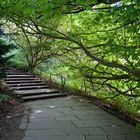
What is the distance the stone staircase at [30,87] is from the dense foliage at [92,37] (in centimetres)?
141

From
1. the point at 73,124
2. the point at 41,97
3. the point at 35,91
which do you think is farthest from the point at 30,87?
the point at 73,124

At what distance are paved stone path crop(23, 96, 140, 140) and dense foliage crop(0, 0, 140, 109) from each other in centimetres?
97

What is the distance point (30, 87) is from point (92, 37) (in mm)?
5390

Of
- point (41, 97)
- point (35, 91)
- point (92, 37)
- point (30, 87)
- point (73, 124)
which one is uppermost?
point (92, 37)

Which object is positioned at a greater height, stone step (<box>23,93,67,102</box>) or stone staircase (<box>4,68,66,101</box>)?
stone staircase (<box>4,68,66,101</box>)

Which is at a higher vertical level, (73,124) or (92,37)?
(92,37)

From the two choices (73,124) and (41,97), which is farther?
(41,97)

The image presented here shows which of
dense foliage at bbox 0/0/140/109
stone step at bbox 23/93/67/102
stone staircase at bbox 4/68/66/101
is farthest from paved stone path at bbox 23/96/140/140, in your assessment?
stone staircase at bbox 4/68/66/101

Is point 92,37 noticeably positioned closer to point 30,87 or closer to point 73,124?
point 73,124

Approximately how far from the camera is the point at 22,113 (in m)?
10.1

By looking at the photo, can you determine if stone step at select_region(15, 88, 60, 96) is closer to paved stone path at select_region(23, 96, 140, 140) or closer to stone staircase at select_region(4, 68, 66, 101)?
stone staircase at select_region(4, 68, 66, 101)

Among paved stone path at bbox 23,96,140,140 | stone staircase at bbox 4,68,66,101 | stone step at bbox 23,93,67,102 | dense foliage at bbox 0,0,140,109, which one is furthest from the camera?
stone staircase at bbox 4,68,66,101

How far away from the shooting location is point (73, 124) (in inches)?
345

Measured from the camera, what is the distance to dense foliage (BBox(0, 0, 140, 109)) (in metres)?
6.51
